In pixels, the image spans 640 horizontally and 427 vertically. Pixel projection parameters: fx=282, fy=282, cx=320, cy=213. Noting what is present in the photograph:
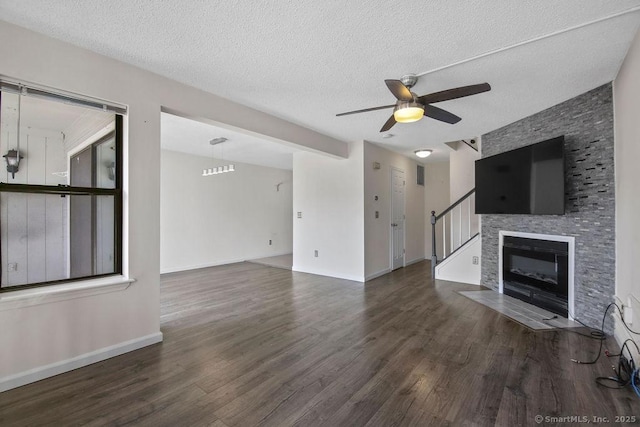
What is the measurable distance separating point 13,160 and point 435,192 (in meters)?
7.52

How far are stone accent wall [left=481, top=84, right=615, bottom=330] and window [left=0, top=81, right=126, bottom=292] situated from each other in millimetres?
4717

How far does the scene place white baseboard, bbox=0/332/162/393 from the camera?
6.60ft

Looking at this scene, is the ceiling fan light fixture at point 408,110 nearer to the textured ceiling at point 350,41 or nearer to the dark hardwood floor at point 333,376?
the textured ceiling at point 350,41

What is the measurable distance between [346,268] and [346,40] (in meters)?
3.97

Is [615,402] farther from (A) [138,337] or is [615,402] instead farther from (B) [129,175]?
(B) [129,175]

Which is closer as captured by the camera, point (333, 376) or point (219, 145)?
point (333, 376)

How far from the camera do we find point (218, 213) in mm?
6805

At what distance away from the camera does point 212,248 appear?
6648 millimetres

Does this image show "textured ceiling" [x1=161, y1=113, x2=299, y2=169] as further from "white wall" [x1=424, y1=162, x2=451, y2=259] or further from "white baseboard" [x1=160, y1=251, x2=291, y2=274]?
"white wall" [x1=424, y1=162, x2=451, y2=259]

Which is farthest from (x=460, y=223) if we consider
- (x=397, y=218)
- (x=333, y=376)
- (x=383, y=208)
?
(x=333, y=376)

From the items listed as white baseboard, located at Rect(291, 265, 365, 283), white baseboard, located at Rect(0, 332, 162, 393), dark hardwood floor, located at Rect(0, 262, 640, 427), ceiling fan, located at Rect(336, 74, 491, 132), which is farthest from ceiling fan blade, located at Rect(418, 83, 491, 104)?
white baseboard, located at Rect(291, 265, 365, 283)

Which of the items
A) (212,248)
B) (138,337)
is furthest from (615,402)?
(212,248)

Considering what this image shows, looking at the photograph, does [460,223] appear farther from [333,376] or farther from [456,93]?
[333,376]

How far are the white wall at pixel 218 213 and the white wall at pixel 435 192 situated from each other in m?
3.98
